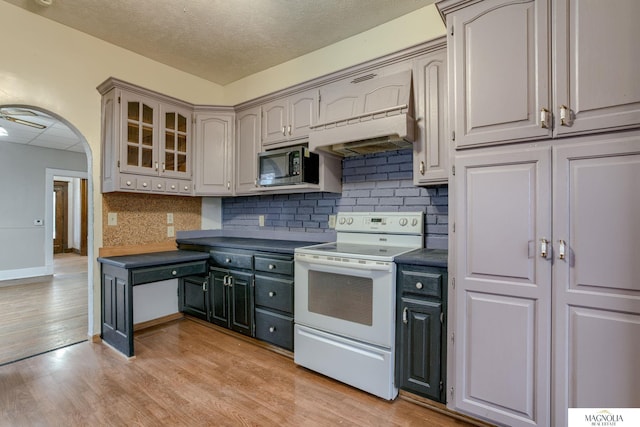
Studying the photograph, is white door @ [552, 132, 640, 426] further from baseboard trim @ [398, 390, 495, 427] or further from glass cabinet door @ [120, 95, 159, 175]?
glass cabinet door @ [120, 95, 159, 175]

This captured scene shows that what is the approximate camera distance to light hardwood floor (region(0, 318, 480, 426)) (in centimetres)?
182

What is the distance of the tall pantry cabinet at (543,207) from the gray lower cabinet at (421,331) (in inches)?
3.9

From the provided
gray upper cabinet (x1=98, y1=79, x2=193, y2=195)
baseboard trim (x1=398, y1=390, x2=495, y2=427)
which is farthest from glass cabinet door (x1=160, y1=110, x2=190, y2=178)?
baseboard trim (x1=398, y1=390, x2=495, y2=427)

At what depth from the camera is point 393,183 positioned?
8.59ft

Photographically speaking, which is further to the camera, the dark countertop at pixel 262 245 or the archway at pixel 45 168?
the archway at pixel 45 168

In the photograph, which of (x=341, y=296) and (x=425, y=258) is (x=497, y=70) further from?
(x=341, y=296)

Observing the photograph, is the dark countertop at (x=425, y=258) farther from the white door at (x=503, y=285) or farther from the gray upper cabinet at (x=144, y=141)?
the gray upper cabinet at (x=144, y=141)

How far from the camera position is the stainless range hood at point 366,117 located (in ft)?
7.17

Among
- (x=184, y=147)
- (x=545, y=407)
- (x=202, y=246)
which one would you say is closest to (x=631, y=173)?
(x=545, y=407)

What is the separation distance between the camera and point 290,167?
2783 millimetres

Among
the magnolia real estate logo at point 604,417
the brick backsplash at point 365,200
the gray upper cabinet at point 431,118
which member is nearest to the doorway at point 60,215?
the brick backsplash at point 365,200

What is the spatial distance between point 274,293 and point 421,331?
1197 millimetres

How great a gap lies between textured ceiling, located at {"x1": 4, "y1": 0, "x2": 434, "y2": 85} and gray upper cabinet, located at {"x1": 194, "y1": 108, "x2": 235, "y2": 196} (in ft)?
1.97

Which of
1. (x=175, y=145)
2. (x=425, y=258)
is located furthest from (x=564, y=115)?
(x=175, y=145)
